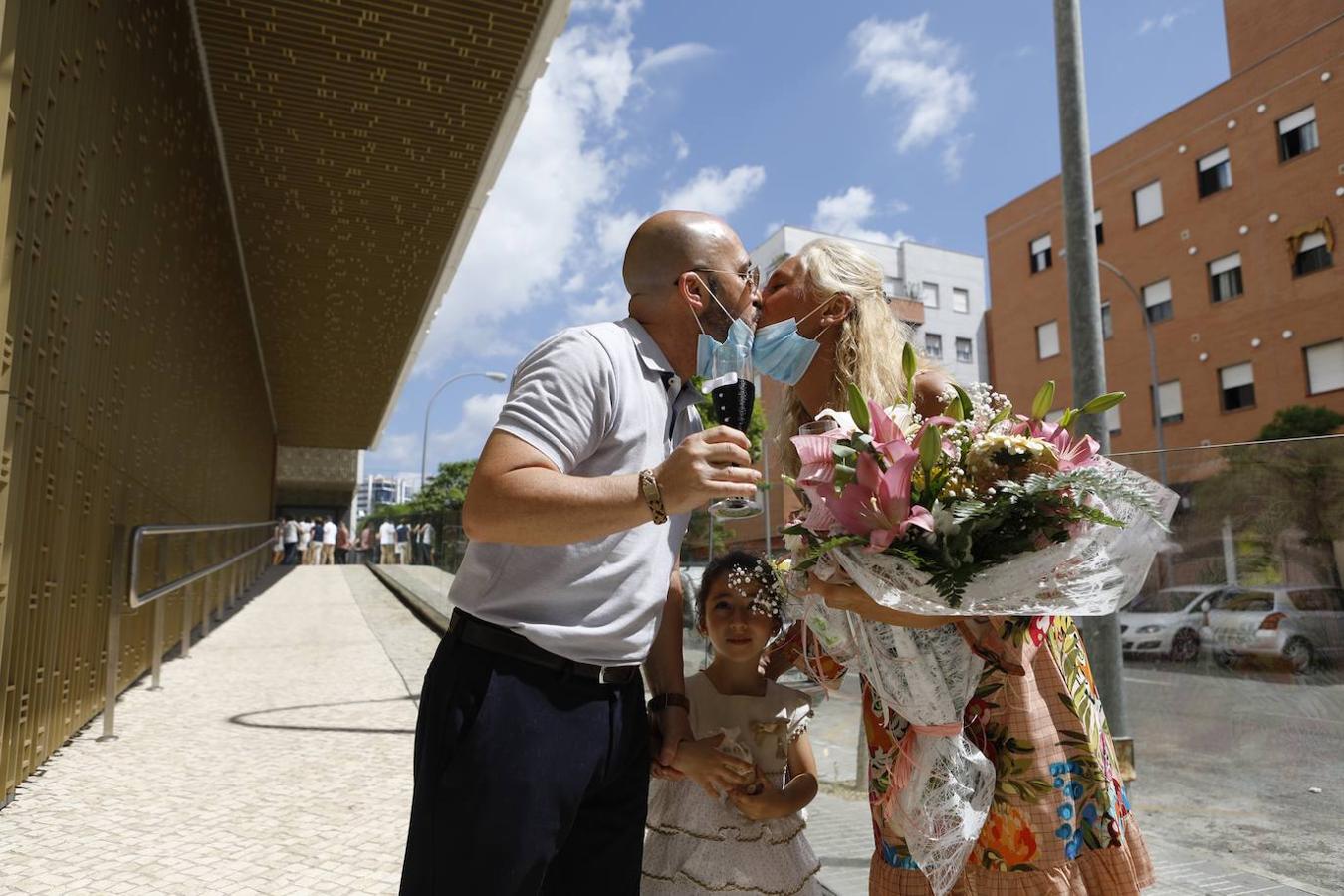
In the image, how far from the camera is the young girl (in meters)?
2.25

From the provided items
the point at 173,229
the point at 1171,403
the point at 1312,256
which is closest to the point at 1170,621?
the point at 173,229

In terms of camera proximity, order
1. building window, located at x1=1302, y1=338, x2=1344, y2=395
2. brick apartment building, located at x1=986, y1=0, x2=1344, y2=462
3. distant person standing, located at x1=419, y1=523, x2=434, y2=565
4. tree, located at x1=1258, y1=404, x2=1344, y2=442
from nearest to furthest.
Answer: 1. distant person standing, located at x1=419, y1=523, x2=434, y2=565
2. tree, located at x1=1258, y1=404, x2=1344, y2=442
3. building window, located at x1=1302, y1=338, x2=1344, y2=395
4. brick apartment building, located at x1=986, y1=0, x2=1344, y2=462

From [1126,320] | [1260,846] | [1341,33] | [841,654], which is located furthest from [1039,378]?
[841,654]

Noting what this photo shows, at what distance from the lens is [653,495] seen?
1607 millimetres

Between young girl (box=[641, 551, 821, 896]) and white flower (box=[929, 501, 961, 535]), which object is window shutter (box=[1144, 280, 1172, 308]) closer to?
young girl (box=[641, 551, 821, 896])

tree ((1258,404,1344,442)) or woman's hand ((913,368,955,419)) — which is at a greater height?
→ tree ((1258,404,1344,442))

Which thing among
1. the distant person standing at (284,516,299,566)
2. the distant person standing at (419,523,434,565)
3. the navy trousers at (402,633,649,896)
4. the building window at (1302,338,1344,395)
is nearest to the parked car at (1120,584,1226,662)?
the navy trousers at (402,633,649,896)

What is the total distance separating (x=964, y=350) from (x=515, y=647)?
5414cm

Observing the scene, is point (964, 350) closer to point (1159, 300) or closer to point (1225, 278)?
point (1159, 300)

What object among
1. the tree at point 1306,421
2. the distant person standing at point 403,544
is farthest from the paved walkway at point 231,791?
the tree at point 1306,421

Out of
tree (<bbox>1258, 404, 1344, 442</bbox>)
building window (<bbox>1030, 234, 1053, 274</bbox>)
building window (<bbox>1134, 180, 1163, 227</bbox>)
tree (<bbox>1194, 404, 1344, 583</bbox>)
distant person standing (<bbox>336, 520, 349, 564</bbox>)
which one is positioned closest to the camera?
tree (<bbox>1194, 404, 1344, 583</bbox>)

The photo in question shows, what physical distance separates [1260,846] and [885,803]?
9.49 ft

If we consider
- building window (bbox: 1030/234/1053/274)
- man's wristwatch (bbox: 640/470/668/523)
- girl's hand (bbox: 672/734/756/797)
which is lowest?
girl's hand (bbox: 672/734/756/797)

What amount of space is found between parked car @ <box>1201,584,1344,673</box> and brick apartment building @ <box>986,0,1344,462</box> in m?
20.9
